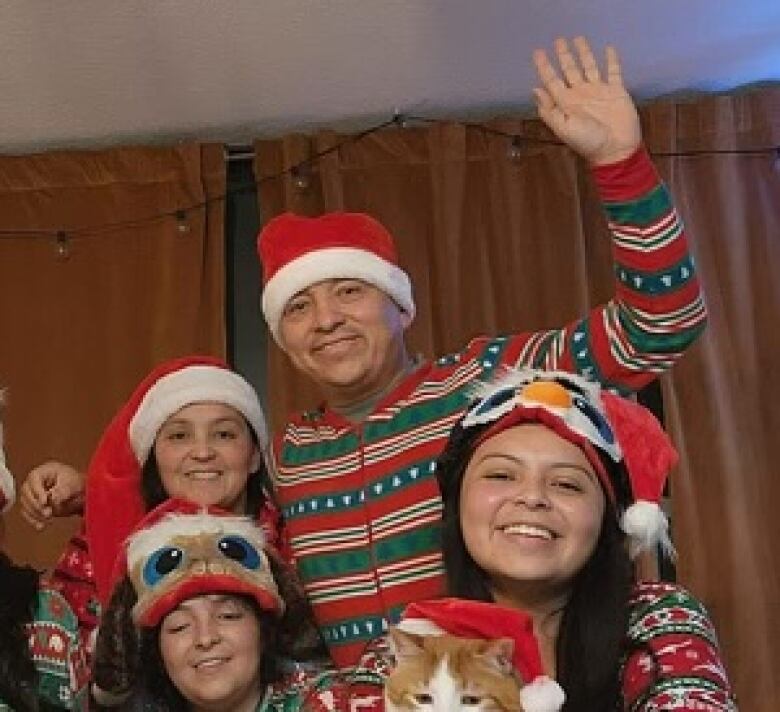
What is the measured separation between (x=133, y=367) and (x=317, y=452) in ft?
3.85

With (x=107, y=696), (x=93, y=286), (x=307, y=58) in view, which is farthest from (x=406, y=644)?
(x=93, y=286)

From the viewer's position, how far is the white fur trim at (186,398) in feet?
6.35

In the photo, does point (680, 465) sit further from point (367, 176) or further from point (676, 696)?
point (676, 696)

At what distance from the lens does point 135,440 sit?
6.41ft

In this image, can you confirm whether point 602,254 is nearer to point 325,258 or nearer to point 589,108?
point 325,258

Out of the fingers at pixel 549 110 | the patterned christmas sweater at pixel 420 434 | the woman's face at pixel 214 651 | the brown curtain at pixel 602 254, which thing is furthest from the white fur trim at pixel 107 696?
the brown curtain at pixel 602 254

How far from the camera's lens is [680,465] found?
8.90 feet

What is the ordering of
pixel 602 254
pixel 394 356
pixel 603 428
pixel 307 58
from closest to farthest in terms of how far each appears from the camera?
pixel 603 428, pixel 394 356, pixel 307 58, pixel 602 254

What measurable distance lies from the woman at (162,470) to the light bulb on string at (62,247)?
3.37ft

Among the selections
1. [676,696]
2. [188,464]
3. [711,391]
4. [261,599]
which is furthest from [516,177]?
[676,696]

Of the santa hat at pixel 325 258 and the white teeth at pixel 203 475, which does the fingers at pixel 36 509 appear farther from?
the santa hat at pixel 325 258

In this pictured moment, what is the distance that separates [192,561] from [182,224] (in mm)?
1397

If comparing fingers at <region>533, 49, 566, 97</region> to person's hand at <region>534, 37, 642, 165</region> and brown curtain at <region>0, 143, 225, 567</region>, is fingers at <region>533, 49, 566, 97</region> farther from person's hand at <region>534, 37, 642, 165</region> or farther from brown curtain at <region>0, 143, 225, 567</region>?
brown curtain at <region>0, 143, 225, 567</region>

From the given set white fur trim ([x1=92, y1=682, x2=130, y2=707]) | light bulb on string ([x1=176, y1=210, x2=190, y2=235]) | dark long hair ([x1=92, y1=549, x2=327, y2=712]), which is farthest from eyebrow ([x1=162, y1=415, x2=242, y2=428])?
light bulb on string ([x1=176, y1=210, x2=190, y2=235])
